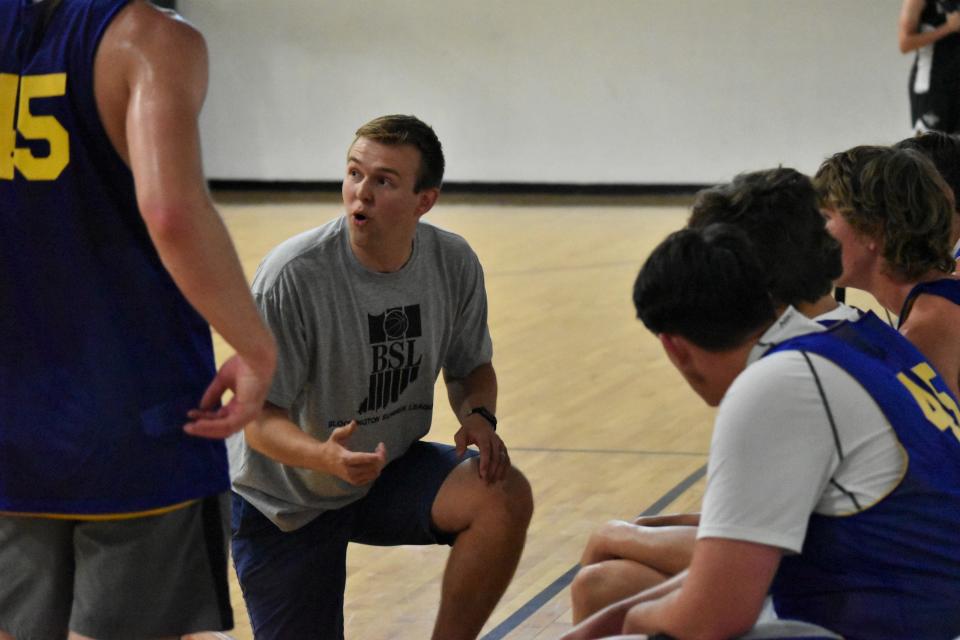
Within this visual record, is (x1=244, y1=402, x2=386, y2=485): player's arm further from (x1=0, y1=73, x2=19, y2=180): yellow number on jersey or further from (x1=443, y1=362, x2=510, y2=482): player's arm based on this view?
(x1=0, y1=73, x2=19, y2=180): yellow number on jersey

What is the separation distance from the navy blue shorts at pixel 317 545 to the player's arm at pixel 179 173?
110cm

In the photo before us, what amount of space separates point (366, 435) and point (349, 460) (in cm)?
43

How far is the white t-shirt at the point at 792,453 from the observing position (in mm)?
1765

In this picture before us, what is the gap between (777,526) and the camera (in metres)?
1.76

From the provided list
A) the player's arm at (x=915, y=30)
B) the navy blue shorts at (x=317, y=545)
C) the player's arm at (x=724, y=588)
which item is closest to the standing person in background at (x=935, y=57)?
the player's arm at (x=915, y=30)

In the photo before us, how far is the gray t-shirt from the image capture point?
2.87 m

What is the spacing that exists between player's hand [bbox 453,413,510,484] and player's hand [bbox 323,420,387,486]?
0.39 meters

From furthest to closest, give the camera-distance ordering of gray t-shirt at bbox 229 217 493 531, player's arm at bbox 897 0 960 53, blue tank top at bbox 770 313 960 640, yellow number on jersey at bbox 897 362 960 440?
player's arm at bbox 897 0 960 53 → gray t-shirt at bbox 229 217 493 531 → yellow number on jersey at bbox 897 362 960 440 → blue tank top at bbox 770 313 960 640

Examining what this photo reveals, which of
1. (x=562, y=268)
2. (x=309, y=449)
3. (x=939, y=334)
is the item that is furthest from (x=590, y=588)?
(x=562, y=268)

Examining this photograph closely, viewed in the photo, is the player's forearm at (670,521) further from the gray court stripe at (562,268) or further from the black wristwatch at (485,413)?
the gray court stripe at (562,268)

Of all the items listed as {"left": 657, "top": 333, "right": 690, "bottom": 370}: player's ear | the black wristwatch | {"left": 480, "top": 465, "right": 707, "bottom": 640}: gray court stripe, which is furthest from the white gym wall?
{"left": 657, "top": 333, "right": 690, "bottom": 370}: player's ear

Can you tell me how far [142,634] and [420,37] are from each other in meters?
11.0

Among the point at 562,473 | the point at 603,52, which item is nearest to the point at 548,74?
the point at 603,52

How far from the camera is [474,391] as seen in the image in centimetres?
310
